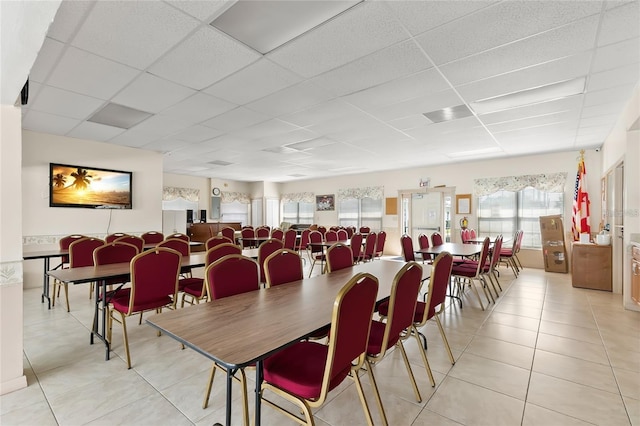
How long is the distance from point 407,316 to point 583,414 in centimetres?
122

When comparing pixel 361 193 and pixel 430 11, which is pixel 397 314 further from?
pixel 361 193

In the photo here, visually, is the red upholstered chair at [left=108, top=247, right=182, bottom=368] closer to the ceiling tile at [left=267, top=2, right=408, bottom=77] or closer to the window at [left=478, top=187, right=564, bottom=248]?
the ceiling tile at [left=267, top=2, right=408, bottom=77]

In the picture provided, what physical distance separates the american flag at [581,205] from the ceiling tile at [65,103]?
26.9 feet

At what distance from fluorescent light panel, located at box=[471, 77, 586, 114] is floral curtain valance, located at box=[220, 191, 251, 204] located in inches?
366

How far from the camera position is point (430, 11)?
6.94 feet

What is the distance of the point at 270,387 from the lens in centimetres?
145

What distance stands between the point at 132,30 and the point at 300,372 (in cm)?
271

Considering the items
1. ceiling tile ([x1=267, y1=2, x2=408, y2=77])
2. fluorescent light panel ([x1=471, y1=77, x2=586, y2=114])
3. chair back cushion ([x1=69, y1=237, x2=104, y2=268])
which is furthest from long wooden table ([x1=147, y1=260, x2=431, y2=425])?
fluorescent light panel ([x1=471, y1=77, x2=586, y2=114])

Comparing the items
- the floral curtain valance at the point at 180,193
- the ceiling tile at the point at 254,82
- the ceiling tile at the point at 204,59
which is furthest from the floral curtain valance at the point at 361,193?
the ceiling tile at the point at 204,59

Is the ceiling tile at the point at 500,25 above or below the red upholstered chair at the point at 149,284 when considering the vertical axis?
above

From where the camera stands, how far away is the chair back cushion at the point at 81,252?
3.57 metres

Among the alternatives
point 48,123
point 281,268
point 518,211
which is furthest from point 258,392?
point 518,211

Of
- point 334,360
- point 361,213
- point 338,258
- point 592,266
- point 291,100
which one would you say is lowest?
point 592,266

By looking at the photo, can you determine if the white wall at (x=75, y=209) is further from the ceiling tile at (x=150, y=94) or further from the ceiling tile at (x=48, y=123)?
the ceiling tile at (x=150, y=94)
